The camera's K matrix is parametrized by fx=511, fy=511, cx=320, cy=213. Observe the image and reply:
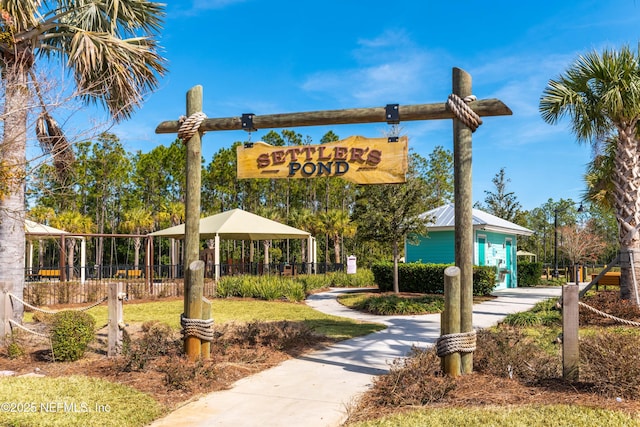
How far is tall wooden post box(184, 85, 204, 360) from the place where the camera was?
650 centimetres

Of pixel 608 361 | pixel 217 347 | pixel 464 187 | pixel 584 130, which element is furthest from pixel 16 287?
pixel 584 130

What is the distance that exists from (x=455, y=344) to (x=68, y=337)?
4896 mm

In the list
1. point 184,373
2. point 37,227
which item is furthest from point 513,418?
point 37,227

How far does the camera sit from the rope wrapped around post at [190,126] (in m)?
6.76

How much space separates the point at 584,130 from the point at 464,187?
25.6 feet

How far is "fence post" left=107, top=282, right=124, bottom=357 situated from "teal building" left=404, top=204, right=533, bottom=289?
14.9 meters

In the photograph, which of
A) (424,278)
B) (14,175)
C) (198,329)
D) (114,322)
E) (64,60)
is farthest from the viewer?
(424,278)

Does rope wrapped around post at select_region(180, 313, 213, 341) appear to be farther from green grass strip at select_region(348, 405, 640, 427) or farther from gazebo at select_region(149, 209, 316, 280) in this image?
gazebo at select_region(149, 209, 316, 280)

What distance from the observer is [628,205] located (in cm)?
1149

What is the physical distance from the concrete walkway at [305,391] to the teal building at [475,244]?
487 inches

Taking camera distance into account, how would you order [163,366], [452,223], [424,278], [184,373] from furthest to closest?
1. [452,223]
2. [424,278]
3. [163,366]
4. [184,373]

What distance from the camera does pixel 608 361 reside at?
15.9ft

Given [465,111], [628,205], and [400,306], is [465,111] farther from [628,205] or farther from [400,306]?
[400,306]

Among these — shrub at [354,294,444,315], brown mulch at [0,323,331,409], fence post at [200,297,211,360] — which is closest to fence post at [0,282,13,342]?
brown mulch at [0,323,331,409]
